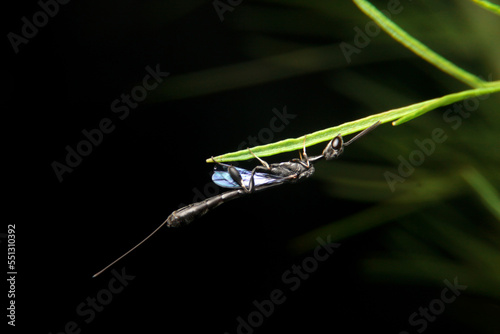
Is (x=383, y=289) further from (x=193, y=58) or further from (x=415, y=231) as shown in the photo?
(x=193, y=58)

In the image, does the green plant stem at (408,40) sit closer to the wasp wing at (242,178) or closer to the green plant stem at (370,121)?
the green plant stem at (370,121)

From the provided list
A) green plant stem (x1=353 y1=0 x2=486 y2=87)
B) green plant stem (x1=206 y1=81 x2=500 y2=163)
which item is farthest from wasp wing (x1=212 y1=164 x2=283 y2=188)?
green plant stem (x1=353 y1=0 x2=486 y2=87)

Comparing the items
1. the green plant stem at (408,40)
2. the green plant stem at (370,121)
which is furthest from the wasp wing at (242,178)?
the green plant stem at (408,40)

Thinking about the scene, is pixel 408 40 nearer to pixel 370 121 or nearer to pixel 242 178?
pixel 370 121

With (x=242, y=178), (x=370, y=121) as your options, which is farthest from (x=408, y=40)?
(x=242, y=178)

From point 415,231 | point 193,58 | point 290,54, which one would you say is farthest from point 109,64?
point 415,231

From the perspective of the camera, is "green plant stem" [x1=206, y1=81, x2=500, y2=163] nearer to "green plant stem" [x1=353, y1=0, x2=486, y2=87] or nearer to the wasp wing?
"green plant stem" [x1=353, y1=0, x2=486, y2=87]

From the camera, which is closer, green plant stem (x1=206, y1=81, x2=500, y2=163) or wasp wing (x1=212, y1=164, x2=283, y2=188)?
green plant stem (x1=206, y1=81, x2=500, y2=163)

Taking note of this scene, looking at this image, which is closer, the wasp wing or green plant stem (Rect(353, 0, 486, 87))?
green plant stem (Rect(353, 0, 486, 87))
